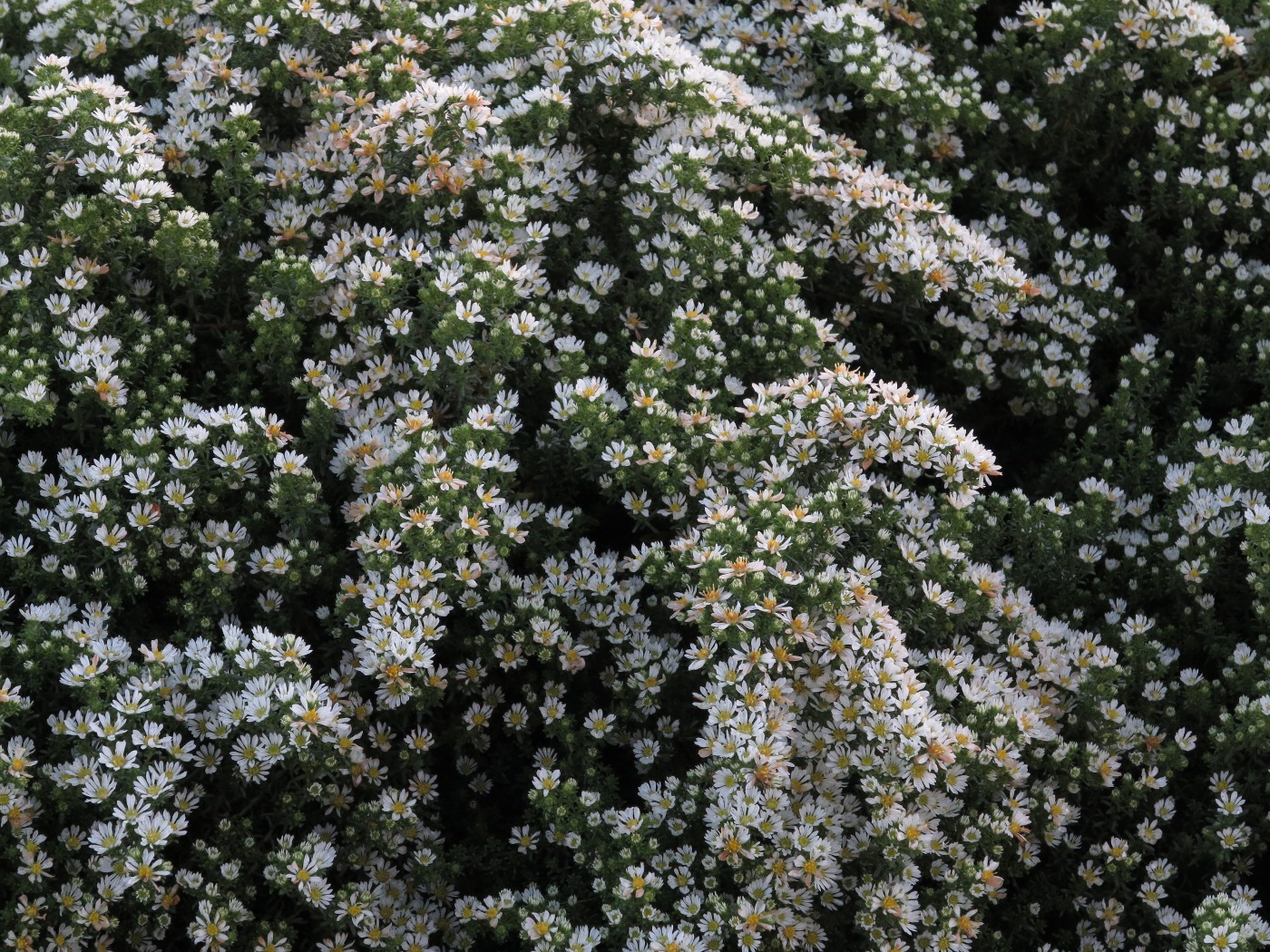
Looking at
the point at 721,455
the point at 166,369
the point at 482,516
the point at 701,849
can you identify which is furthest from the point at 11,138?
the point at 701,849

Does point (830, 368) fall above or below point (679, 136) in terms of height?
below

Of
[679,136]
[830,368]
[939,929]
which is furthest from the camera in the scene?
[679,136]

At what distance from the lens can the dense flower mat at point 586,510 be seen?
4012 mm

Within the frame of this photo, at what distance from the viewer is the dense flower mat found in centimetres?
401

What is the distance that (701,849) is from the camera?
13.6 ft

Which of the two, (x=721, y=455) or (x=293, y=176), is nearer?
(x=721, y=455)

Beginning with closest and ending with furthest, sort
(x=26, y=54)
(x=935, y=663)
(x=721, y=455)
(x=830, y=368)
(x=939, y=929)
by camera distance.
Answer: (x=939, y=929) < (x=935, y=663) < (x=721, y=455) < (x=830, y=368) < (x=26, y=54)

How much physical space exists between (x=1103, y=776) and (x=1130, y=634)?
659 mm

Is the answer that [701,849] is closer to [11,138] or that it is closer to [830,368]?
[830,368]

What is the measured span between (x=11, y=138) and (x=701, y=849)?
3386 millimetres

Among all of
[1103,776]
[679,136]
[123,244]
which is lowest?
[1103,776]

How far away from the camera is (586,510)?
5.05m

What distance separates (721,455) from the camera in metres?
4.67

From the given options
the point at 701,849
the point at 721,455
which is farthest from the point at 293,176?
the point at 701,849
